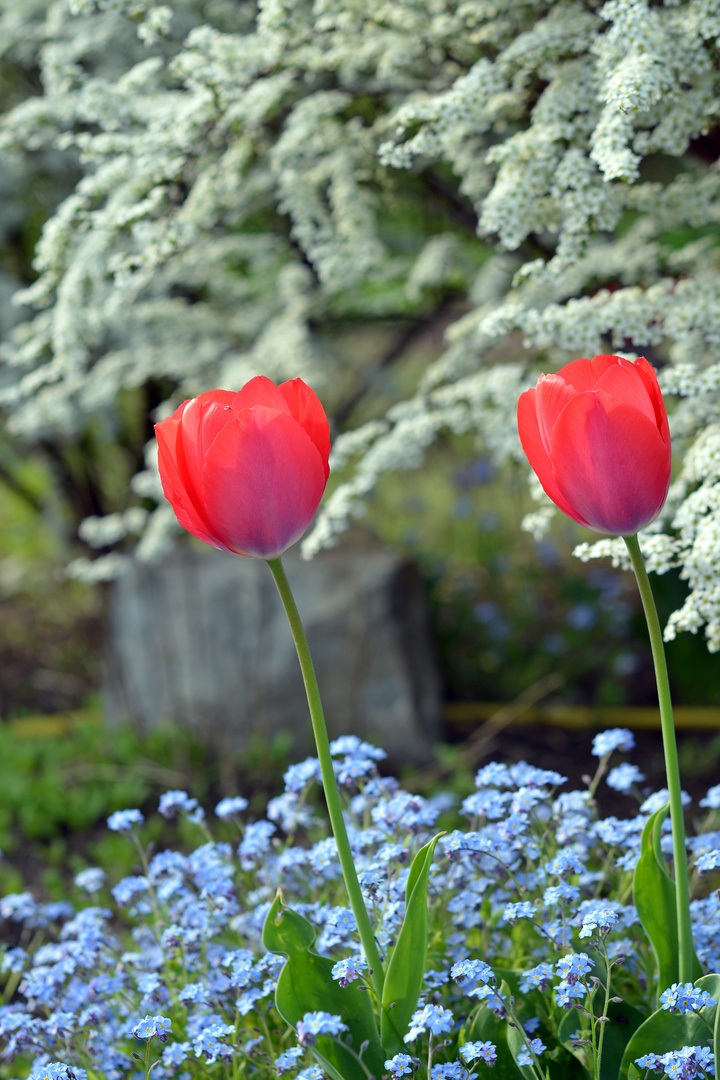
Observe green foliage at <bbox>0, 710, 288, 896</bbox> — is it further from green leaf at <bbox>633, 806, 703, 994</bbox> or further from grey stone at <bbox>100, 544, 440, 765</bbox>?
green leaf at <bbox>633, 806, 703, 994</bbox>

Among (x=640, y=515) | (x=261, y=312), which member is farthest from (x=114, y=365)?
(x=640, y=515)

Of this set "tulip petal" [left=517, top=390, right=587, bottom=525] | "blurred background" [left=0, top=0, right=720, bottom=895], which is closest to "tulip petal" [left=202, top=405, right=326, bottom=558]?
"tulip petal" [left=517, top=390, right=587, bottom=525]

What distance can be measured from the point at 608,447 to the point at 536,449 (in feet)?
0.32

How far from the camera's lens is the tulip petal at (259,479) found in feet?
3.04

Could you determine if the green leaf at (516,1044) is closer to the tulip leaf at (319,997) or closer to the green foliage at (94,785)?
the tulip leaf at (319,997)

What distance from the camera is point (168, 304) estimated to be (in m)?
3.31

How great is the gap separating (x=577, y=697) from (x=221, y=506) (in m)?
2.78

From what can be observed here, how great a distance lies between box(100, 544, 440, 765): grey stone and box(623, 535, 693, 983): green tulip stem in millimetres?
2076

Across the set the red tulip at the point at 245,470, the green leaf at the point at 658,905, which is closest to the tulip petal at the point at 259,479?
the red tulip at the point at 245,470

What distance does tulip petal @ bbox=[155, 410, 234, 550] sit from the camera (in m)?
0.96

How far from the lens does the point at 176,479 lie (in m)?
0.97

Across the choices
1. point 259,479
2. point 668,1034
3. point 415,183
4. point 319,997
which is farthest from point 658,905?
point 415,183

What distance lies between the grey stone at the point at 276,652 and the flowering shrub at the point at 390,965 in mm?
1520

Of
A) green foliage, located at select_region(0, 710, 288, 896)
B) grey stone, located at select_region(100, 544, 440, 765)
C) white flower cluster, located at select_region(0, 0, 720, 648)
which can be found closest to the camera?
white flower cluster, located at select_region(0, 0, 720, 648)
